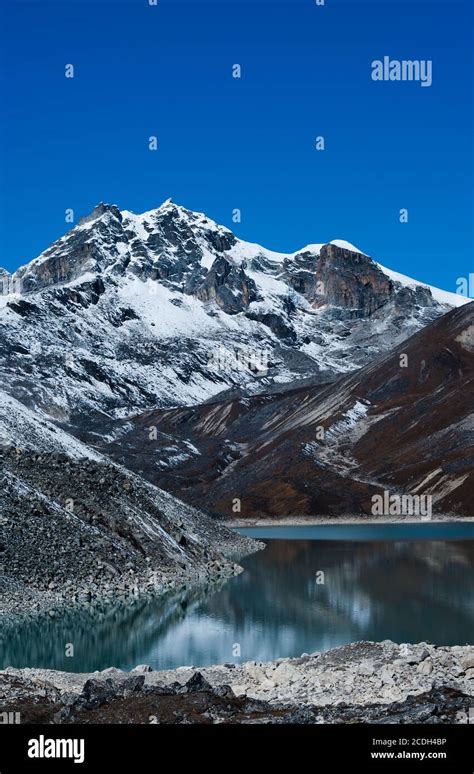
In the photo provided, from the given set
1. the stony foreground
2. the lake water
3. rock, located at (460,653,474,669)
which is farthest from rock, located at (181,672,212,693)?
the lake water

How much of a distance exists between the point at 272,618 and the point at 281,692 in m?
29.8

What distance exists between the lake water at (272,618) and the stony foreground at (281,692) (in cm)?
879

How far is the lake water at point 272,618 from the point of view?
161ft

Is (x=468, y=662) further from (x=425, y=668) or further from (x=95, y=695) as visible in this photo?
(x=95, y=695)

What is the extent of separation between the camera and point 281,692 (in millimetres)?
32188

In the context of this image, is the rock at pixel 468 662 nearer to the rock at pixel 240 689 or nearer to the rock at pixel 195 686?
the rock at pixel 240 689

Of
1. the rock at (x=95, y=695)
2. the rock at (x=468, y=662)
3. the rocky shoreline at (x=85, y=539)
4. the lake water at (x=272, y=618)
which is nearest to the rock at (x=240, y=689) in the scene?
the rock at (x=95, y=695)

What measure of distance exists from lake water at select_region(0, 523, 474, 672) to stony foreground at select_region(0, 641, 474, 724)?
879 centimetres

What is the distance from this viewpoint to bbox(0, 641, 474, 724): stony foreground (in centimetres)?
2578

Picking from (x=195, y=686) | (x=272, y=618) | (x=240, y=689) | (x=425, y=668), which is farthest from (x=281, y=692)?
(x=272, y=618)
